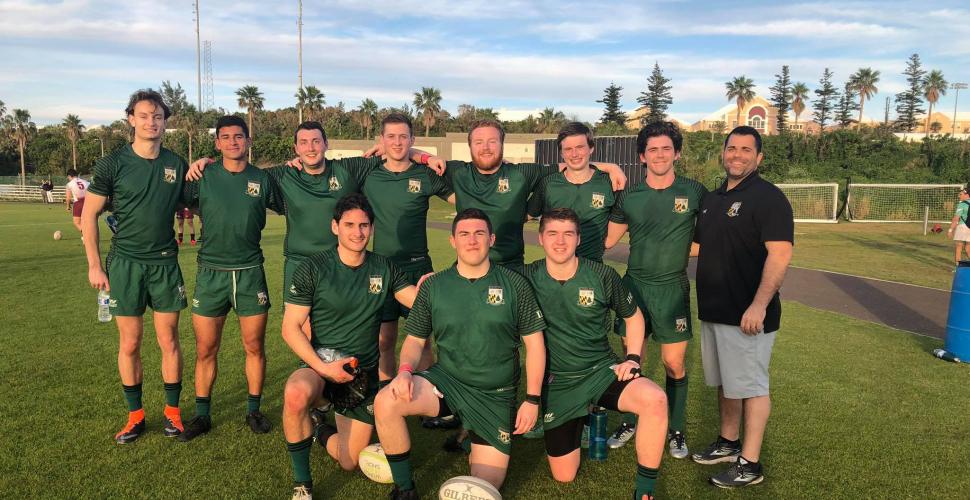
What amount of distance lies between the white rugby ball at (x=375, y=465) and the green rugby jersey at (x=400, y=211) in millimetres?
1613

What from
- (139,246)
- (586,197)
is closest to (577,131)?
(586,197)

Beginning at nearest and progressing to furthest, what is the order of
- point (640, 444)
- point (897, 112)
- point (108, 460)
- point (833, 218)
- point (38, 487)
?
point (640, 444) < point (38, 487) < point (108, 460) < point (833, 218) < point (897, 112)

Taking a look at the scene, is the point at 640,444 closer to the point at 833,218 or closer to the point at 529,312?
the point at 529,312

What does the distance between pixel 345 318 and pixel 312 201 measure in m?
1.27

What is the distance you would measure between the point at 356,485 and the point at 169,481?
52.1 inches

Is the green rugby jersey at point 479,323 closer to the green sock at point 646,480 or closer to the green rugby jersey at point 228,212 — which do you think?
the green sock at point 646,480

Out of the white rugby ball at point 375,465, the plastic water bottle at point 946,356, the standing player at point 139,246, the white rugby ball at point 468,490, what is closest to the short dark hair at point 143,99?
the standing player at point 139,246

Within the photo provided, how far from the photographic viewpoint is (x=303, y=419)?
4.18 m

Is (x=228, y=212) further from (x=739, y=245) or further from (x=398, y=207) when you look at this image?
(x=739, y=245)

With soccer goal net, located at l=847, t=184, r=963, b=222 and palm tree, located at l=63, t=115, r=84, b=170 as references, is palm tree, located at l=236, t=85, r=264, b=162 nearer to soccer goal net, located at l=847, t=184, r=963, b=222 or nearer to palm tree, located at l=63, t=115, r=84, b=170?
palm tree, located at l=63, t=115, r=84, b=170

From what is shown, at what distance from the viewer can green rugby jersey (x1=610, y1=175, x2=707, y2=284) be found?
5129 mm

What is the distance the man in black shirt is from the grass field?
35 centimetres

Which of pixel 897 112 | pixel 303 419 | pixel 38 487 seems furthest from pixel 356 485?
pixel 897 112

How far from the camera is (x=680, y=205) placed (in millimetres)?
5125
